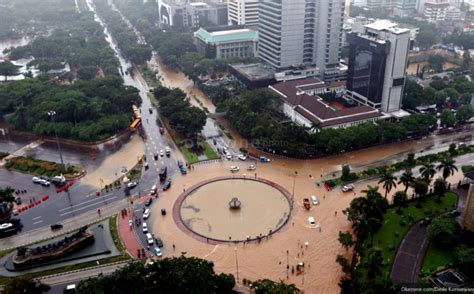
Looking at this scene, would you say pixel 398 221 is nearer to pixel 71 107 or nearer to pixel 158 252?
pixel 158 252

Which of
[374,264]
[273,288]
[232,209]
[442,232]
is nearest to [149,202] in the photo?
[232,209]

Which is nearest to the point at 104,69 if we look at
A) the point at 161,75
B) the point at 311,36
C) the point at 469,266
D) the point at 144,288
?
the point at 161,75

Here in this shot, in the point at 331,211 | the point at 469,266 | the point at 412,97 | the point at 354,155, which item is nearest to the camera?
the point at 469,266

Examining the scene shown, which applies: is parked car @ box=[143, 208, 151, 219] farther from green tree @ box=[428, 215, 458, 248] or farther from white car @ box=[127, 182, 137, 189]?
green tree @ box=[428, 215, 458, 248]

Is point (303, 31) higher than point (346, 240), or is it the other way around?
point (303, 31)

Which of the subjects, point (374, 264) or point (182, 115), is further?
point (182, 115)

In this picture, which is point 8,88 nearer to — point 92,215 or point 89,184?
point 89,184

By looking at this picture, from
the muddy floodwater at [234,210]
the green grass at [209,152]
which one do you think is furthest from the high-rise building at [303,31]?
the muddy floodwater at [234,210]

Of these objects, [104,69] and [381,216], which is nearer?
[381,216]

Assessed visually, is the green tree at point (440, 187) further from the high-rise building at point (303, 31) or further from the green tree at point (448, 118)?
the high-rise building at point (303, 31)
